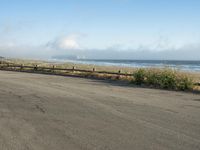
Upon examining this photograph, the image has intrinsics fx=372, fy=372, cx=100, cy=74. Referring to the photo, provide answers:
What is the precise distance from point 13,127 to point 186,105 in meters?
7.20

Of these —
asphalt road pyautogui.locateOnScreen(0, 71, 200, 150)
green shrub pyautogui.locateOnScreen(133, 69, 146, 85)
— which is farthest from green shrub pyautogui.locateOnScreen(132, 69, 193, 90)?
asphalt road pyautogui.locateOnScreen(0, 71, 200, 150)

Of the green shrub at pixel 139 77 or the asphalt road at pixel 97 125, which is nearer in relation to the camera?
the asphalt road at pixel 97 125

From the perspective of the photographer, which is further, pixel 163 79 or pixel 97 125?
pixel 163 79

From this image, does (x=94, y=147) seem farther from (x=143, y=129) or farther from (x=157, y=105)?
(x=157, y=105)

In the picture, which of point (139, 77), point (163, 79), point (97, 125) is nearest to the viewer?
point (97, 125)

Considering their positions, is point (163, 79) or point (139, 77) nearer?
Result: point (163, 79)

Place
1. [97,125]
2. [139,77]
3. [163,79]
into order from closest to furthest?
1. [97,125]
2. [163,79]
3. [139,77]

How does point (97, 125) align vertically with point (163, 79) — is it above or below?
below

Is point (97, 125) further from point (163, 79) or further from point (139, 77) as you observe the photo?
point (139, 77)

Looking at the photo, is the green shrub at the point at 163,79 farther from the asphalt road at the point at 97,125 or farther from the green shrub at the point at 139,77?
the asphalt road at the point at 97,125

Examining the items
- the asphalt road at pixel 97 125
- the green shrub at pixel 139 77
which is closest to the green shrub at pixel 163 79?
the green shrub at pixel 139 77

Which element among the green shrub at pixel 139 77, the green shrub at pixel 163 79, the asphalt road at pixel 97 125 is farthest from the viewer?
the green shrub at pixel 139 77

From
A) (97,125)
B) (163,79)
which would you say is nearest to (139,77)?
(163,79)

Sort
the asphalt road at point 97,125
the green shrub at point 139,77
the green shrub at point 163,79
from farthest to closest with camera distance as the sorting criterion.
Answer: the green shrub at point 139,77, the green shrub at point 163,79, the asphalt road at point 97,125
